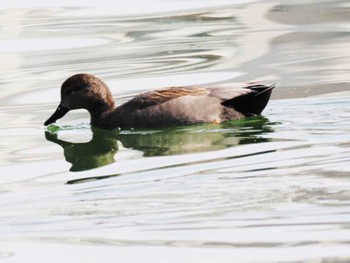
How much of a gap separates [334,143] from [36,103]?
3.71 metres

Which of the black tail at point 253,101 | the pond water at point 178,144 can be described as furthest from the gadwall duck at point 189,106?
the pond water at point 178,144

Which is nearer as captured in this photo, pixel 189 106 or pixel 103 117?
pixel 189 106

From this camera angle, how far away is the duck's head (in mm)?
10492

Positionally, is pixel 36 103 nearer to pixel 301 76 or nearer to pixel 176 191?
pixel 301 76

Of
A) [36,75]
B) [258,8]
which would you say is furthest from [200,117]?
[258,8]

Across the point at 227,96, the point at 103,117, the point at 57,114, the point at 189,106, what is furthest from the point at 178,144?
the point at 57,114

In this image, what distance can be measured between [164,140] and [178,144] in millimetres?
303

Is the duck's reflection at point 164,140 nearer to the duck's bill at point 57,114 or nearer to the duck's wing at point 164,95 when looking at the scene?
the duck's bill at point 57,114

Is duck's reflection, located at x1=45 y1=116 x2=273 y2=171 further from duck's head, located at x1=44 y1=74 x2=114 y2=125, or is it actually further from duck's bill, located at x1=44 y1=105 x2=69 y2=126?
duck's head, located at x1=44 y1=74 x2=114 y2=125

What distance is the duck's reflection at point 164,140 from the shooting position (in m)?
8.91

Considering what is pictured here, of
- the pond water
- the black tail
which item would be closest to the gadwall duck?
the black tail

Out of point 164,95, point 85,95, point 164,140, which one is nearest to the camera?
point 164,140

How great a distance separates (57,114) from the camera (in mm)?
10406

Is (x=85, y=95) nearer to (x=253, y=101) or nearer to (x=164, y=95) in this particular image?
(x=164, y=95)
